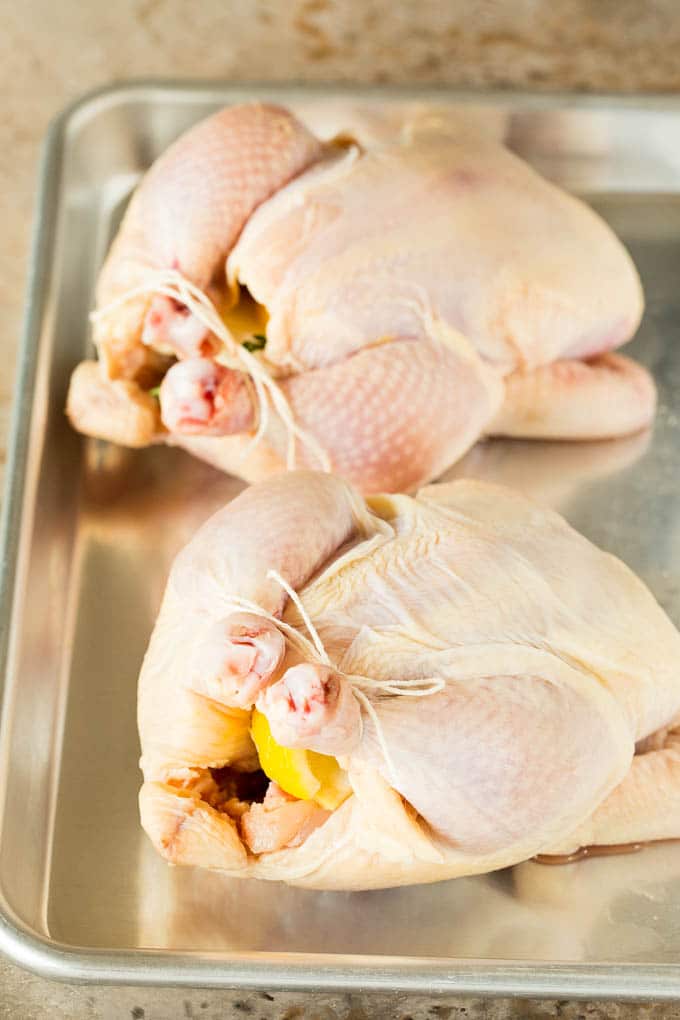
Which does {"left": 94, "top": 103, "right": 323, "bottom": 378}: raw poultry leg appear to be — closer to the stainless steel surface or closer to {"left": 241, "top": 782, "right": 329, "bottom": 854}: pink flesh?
the stainless steel surface

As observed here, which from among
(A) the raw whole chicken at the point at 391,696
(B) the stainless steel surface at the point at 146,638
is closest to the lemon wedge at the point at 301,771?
(A) the raw whole chicken at the point at 391,696

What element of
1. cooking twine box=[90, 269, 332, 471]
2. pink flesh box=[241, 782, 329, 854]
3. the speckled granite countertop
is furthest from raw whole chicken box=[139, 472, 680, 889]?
the speckled granite countertop

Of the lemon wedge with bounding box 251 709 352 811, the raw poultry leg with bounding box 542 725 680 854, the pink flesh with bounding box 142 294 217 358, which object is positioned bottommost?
the raw poultry leg with bounding box 542 725 680 854

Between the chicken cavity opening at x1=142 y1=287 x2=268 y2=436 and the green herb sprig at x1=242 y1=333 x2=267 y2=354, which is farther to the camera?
the green herb sprig at x1=242 y1=333 x2=267 y2=354

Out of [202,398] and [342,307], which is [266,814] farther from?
[342,307]

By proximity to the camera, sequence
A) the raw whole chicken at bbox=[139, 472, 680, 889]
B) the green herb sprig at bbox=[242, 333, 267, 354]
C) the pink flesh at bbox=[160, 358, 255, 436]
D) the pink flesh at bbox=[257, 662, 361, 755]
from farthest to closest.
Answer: the green herb sprig at bbox=[242, 333, 267, 354]
the pink flesh at bbox=[160, 358, 255, 436]
the raw whole chicken at bbox=[139, 472, 680, 889]
the pink flesh at bbox=[257, 662, 361, 755]

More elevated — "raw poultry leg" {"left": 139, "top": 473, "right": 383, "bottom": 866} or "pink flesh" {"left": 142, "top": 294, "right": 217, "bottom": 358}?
"pink flesh" {"left": 142, "top": 294, "right": 217, "bottom": 358}

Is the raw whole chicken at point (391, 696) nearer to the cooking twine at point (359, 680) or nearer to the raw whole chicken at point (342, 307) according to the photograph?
the cooking twine at point (359, 680)
